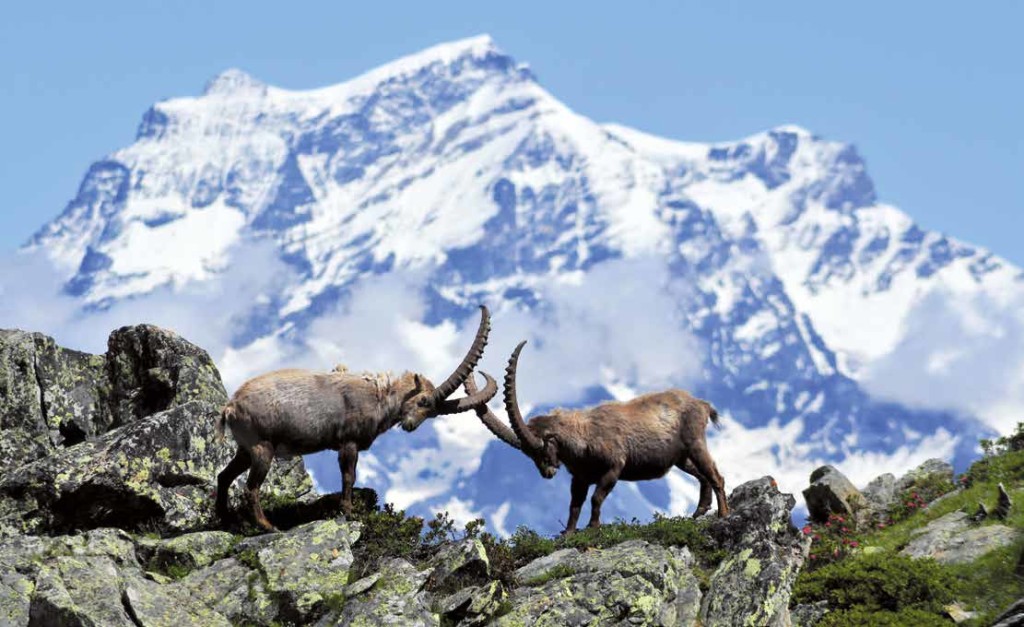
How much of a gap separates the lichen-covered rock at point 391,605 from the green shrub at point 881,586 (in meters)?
6.61

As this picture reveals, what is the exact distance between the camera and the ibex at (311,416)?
25.7 meters

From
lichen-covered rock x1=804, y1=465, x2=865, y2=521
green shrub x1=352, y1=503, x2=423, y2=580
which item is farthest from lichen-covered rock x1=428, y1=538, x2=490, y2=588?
lichen-covered rock x1=804, y1=465, x2=865, y2=521

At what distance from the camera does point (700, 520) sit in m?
27.0

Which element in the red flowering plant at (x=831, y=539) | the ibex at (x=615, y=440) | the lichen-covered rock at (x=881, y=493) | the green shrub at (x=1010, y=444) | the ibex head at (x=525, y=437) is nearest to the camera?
the red flowering plant at (x=831, y=539)

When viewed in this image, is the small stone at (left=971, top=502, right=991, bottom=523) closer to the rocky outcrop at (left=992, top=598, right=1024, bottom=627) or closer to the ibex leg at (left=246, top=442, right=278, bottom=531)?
the rocky outcrop at (left=992, top=598, right=1024, bottom=627)

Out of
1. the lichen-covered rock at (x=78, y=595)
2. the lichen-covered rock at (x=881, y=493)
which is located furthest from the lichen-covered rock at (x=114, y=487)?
the lichen-covered rock at (x=881, y=493)

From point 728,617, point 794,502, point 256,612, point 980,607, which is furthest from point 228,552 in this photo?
point 980,607

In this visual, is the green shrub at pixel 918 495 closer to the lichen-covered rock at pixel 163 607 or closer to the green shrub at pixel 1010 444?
the green shrub at pixel 1010 444

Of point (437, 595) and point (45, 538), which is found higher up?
point (45, 538)

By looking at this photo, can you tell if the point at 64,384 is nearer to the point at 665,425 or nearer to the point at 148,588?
the point at 148,588

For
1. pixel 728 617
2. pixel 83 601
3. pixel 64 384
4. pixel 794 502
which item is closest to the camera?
pixel 83 601

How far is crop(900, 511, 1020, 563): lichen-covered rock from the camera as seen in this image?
2494 cm

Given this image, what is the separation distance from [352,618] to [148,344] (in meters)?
11.4

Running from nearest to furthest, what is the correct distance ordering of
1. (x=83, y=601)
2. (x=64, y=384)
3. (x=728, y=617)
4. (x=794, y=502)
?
(x=83, y=601), (x=728, y=617), (x=794, y=502), (x=64, y=384)
